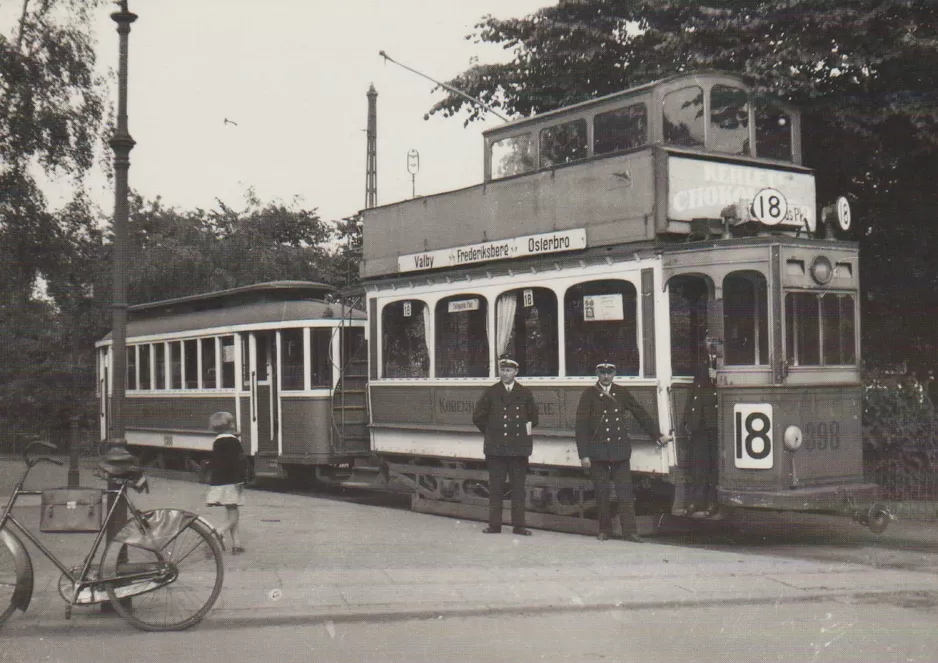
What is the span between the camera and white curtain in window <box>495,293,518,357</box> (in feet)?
43.7

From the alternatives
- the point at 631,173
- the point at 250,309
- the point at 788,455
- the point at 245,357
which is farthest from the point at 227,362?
the point at 788,455

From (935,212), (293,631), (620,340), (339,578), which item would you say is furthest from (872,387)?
(293,631)

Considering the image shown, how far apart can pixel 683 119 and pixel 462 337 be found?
3.75 meters

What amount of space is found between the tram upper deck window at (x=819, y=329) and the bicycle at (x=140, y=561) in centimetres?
592

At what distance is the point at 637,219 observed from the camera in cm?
1177

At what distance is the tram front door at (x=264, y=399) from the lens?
56.1ft

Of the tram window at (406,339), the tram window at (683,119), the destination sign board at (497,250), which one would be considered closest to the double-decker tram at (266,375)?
the tram window at (406,339)

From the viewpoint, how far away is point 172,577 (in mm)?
7223

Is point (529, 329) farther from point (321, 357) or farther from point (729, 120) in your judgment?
point (321, 357)

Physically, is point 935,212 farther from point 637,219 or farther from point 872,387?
point 637,219

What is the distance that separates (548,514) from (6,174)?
886cm

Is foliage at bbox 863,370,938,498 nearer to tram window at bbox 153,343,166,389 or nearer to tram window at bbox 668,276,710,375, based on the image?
tram window at bbox 668,276,710,375

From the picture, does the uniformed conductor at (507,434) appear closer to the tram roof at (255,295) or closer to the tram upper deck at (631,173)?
the tram upper deck at (631,173)

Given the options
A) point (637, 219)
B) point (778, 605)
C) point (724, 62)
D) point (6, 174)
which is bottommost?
point (778, 605)
